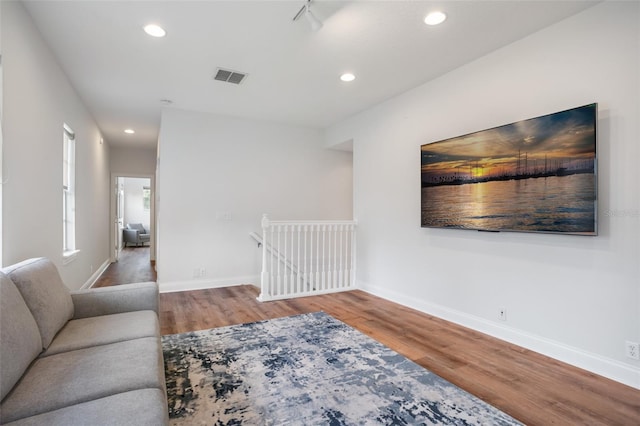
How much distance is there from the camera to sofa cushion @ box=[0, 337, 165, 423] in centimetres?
119

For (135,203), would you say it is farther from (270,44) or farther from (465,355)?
(465,355)

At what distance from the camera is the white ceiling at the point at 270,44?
2.39 m

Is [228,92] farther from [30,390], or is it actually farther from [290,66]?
[30,390]

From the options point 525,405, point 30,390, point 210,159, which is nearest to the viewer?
point 30,390

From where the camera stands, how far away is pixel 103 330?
194cm

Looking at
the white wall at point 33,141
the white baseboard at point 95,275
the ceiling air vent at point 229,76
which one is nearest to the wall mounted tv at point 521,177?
the ceiling air vent at point 229,76

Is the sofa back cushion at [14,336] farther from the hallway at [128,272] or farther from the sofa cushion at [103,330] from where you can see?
the hallway at [128,272]

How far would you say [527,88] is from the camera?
2768mm

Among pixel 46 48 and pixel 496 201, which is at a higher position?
pixel 46 48

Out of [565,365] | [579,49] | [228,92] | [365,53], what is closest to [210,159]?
[228,92]

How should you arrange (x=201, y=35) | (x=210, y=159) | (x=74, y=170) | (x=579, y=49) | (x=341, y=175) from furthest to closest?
(x=341, y=175) < (x=210, y=159) < (x=74, y=170) < (x=201, y=35) < (x=579, y=49)

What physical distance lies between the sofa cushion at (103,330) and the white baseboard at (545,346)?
2796mm

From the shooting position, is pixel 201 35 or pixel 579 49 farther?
pixel 201 35

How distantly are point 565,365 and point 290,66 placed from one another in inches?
140
